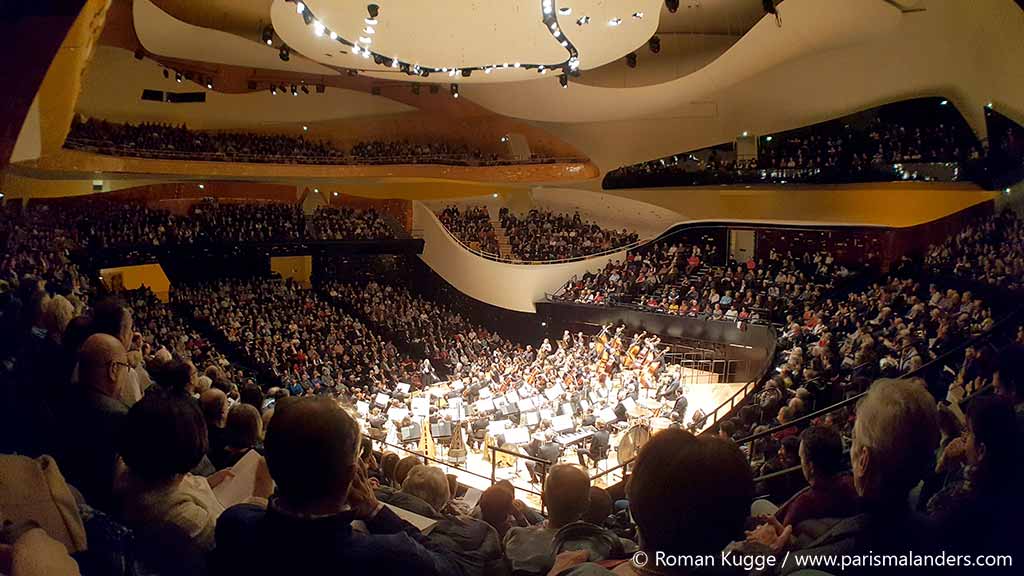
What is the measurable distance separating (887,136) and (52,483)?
16643 mm

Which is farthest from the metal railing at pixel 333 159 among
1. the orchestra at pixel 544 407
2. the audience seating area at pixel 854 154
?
the orchestra at pixel 544 407

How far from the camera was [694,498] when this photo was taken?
55.8 inches

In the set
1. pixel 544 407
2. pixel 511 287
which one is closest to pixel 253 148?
pixel 511 287

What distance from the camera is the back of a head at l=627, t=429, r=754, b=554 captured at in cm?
142

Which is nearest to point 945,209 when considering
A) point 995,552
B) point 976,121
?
point 976,121

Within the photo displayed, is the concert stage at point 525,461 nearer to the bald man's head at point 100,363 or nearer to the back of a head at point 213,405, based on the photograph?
the back of a head at point 213,405

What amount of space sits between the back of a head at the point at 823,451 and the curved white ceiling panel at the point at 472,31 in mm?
8492

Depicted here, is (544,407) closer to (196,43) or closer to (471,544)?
(471,544)

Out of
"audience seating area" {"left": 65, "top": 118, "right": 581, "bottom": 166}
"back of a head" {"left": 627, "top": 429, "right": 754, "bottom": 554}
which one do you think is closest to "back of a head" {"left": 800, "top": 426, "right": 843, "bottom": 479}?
"back of a head" {"left": 627, "top": 429, "right": 754, "bottom": 554}

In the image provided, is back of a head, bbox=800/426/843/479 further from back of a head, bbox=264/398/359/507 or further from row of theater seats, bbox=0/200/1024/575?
back of a head, bbox=264/398/359/507

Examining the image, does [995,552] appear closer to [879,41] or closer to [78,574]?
[78,574]

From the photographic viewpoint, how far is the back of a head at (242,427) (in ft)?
8.70

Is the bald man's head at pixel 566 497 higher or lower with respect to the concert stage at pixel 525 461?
higher

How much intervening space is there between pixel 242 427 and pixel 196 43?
48.8 ft
